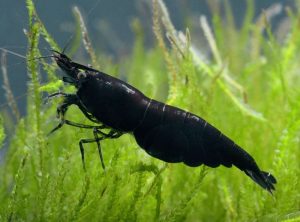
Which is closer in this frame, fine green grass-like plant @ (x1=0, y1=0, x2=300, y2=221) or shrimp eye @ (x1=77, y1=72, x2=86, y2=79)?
fine green grass-like plant @ (x1=0, y1=0, x2=300, y2=221)

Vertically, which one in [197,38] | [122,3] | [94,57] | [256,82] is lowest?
[94,57]

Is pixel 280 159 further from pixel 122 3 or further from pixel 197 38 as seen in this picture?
pixel 122 3

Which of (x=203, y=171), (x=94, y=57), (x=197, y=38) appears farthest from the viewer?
(x=197, y=38)

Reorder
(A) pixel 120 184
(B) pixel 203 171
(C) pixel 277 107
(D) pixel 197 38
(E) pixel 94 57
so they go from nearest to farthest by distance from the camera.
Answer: (B) pixel 203 171 → (A) pixel 120 184 → (E) pixel 94 57 → (C) pixel 277 107 → (D) pixel 197 38

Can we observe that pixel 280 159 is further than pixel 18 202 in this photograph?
Yes

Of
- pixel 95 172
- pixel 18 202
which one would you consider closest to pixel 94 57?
pixel 95 172

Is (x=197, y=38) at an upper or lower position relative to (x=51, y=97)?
upper

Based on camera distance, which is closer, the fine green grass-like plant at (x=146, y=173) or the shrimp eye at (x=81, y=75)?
the fine green grass-like plant at (x=146, y=173)

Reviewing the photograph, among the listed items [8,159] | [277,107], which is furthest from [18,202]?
[277,107]

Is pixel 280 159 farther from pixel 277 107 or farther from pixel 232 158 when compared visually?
pixel 277 107

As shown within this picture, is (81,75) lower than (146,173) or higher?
higher
